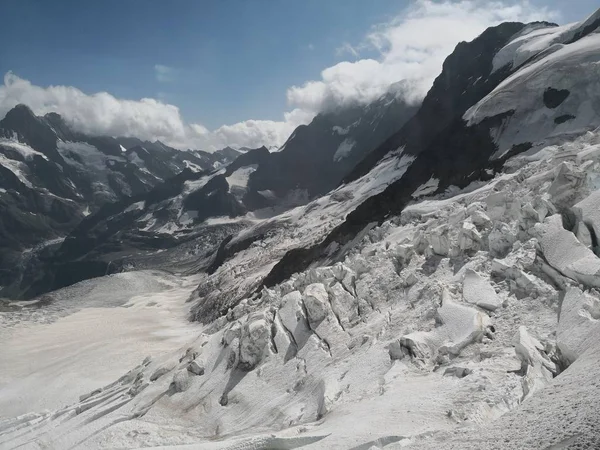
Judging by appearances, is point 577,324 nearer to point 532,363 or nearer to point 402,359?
point 532,363

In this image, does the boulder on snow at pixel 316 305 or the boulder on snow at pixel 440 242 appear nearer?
the boulder on snow at pixel 440 242

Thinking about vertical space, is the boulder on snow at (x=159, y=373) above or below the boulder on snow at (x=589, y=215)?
below

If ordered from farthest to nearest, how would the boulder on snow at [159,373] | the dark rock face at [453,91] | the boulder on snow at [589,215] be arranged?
the dark rock face at [453,91], the boulder on snow at [159,373], the boulder on snow at [589,215]

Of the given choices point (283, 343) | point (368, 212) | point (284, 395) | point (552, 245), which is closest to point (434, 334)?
point (552, 245)

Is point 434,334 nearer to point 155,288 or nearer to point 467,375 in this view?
point 467,375

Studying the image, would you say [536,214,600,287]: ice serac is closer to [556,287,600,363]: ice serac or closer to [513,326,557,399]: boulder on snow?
[556,287,600,363]: ice serac

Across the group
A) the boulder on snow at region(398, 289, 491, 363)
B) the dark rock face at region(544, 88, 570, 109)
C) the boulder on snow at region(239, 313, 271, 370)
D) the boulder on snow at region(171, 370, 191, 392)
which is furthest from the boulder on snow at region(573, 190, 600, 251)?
the dark rock face at region(544, 88, 570, 109)

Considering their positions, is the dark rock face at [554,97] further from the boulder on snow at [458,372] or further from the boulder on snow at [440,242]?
the boulder on snow at [458,372]

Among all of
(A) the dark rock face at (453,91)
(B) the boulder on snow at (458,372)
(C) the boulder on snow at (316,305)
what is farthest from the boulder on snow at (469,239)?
(A) the dark rock face at (453,91)
